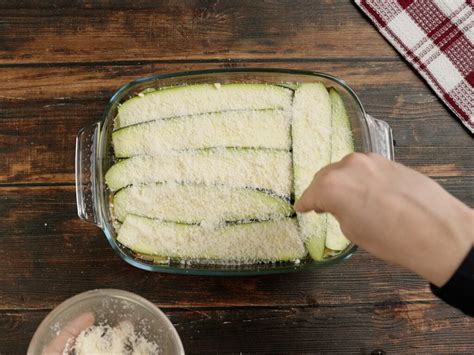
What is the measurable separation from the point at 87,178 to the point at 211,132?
0.86 feet

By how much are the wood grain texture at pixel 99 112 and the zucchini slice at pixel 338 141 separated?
5.6 inches

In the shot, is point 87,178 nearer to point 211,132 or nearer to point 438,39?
point 211,132

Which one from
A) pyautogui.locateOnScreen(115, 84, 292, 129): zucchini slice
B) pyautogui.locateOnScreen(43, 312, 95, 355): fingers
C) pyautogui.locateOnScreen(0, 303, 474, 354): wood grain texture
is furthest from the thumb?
pyautogui.locateOnScreen(43, 312, 95, 355): fingers

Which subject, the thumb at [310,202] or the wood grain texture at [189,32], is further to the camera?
the wood grain texture at [189,32]

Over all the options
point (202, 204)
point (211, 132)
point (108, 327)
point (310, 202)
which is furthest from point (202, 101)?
point (108, 327)

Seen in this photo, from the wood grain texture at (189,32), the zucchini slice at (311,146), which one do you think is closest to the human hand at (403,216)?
the zucchini slice at (311,146)

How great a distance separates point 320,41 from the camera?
1238 mm

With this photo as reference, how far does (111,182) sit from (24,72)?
34cm

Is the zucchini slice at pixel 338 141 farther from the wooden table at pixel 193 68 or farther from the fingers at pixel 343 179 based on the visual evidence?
the fingers at pixel 343 179

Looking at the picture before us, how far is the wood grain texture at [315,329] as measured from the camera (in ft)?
3.86

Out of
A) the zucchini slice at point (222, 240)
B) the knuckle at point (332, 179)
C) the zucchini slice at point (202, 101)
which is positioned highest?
the zucchini slice at point (202, 101)

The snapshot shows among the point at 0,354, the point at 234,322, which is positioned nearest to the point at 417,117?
the point at 234,322

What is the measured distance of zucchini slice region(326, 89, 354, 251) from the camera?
1.06 meters

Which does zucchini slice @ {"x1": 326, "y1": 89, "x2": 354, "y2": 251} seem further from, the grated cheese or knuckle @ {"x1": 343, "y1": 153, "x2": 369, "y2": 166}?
the grated cheese
